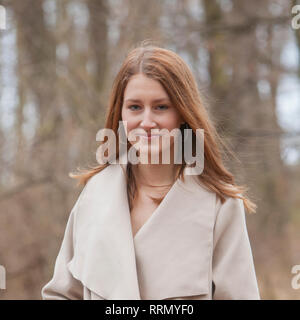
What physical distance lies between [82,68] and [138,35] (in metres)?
0.91

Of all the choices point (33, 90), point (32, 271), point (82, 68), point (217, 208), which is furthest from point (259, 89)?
point (217, 208)

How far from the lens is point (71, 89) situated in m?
6.00

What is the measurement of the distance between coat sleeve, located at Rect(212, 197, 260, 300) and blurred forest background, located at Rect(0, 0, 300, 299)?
3.62m

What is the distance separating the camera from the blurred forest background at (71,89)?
19.5 ft

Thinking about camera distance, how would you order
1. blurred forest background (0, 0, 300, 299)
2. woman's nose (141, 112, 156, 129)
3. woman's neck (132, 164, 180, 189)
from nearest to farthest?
woman's nose (141, 112, 156, 129)
woman's neck (132, 164, 180, 189)
blurred forest background (0, 0, 300, 299)

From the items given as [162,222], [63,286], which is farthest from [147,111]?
[63,286]

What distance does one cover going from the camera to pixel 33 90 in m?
6.36

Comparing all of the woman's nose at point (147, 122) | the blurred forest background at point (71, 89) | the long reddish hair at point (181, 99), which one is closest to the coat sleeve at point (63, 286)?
the long reddish hair at point (181, 99)

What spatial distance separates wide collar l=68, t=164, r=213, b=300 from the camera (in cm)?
189

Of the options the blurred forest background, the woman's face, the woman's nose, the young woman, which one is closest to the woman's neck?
the young woman

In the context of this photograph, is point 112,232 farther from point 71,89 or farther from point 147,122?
point 71,89

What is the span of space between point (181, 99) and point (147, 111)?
0.13 metres

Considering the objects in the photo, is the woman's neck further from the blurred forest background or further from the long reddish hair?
the blurred forest background

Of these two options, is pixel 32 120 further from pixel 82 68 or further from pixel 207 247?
pixel 207 247
